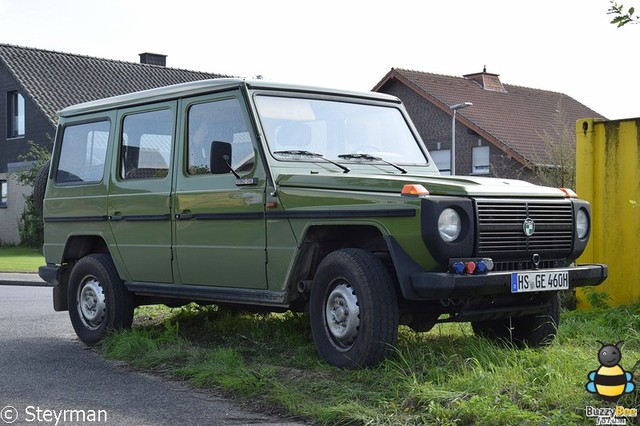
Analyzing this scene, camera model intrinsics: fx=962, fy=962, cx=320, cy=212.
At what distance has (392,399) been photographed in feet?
19.3

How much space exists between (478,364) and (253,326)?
3.22 meters

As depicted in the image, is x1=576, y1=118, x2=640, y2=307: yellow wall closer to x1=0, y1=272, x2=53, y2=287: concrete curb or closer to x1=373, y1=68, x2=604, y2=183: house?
x1=0, y1=272, x2=53, y2=287: concrete curb

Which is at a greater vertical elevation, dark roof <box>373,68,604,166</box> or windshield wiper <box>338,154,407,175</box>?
dark roof <box>373,68,604,166</box>

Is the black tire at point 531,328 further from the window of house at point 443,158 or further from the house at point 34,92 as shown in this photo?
the window of house at point 443,158

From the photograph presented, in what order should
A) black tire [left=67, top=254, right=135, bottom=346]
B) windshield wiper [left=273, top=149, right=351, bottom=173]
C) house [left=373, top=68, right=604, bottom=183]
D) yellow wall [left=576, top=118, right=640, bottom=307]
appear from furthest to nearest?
house [left=373, top=68, right=604, bottom=183], yellow wall [left=576, top=118, right=640, bottom=307], black tire [left=67, top=254, right=135, bottom=346], windshield wiper [left=273, top=149, right=351, bottom=173]

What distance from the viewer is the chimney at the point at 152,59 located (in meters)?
45.1

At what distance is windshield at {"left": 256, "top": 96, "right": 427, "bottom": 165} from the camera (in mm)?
7859

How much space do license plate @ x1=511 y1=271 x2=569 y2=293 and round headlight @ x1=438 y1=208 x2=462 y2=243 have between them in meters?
0.54

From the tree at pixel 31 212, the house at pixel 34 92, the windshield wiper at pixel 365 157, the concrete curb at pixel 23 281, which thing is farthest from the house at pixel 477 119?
the windshield wiper at pixel 365 157

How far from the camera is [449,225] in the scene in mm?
6492

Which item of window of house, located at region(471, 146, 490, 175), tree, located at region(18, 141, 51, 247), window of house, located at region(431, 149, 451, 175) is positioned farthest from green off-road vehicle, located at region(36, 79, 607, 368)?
window of house, located at region(431, 149, 451, 175)

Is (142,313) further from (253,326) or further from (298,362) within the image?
(298,362)

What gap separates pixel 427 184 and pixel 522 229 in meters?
0.80

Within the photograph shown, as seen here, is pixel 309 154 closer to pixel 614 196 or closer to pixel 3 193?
pixel 614 196
